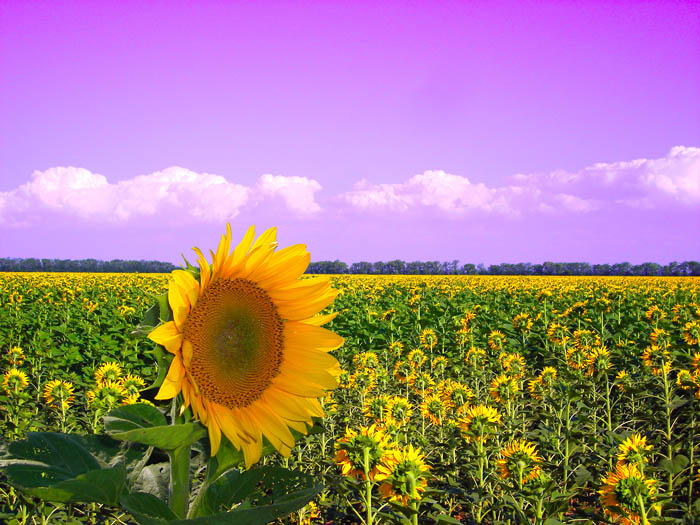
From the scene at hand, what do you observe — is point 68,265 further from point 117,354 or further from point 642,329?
point 642,329

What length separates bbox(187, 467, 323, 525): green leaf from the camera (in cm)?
82

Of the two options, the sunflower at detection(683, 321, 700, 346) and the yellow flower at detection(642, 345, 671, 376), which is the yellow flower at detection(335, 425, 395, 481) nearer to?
the yellow flower at detection(642, 345, 671, 376)

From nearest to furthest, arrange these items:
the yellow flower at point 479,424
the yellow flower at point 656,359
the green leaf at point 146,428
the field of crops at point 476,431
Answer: the green leaf at point 146,428
the field of crops at point 476,431
the yellow flower at point 479,424
the yellow flower at point 656,359

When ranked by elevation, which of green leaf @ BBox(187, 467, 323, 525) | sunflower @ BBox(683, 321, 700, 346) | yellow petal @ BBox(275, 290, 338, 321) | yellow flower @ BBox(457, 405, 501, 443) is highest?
yellow petal @ BBox(275, 290, 338, 321)

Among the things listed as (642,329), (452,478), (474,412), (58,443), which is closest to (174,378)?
(58,443)

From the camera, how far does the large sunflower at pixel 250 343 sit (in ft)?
3.22

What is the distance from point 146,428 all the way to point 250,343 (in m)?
0.35

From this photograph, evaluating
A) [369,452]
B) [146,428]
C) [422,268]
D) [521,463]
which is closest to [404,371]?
[521,463]

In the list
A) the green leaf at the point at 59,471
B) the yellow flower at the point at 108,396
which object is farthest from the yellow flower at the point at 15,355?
the green leaf at the point at 59,471

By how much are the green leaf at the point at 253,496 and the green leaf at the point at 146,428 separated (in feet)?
0.46

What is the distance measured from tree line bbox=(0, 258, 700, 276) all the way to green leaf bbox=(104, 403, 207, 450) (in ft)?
254

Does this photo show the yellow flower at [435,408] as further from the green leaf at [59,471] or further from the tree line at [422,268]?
the tree line at [422,268]

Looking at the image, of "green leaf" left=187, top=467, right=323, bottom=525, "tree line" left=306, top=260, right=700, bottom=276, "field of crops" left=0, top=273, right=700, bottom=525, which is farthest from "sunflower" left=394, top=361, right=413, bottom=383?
"tree line" left=306, top=260, right=700, bottom=276

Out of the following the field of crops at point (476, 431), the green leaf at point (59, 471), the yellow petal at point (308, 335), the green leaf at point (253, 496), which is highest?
the yellow petal at point (308, 335)
